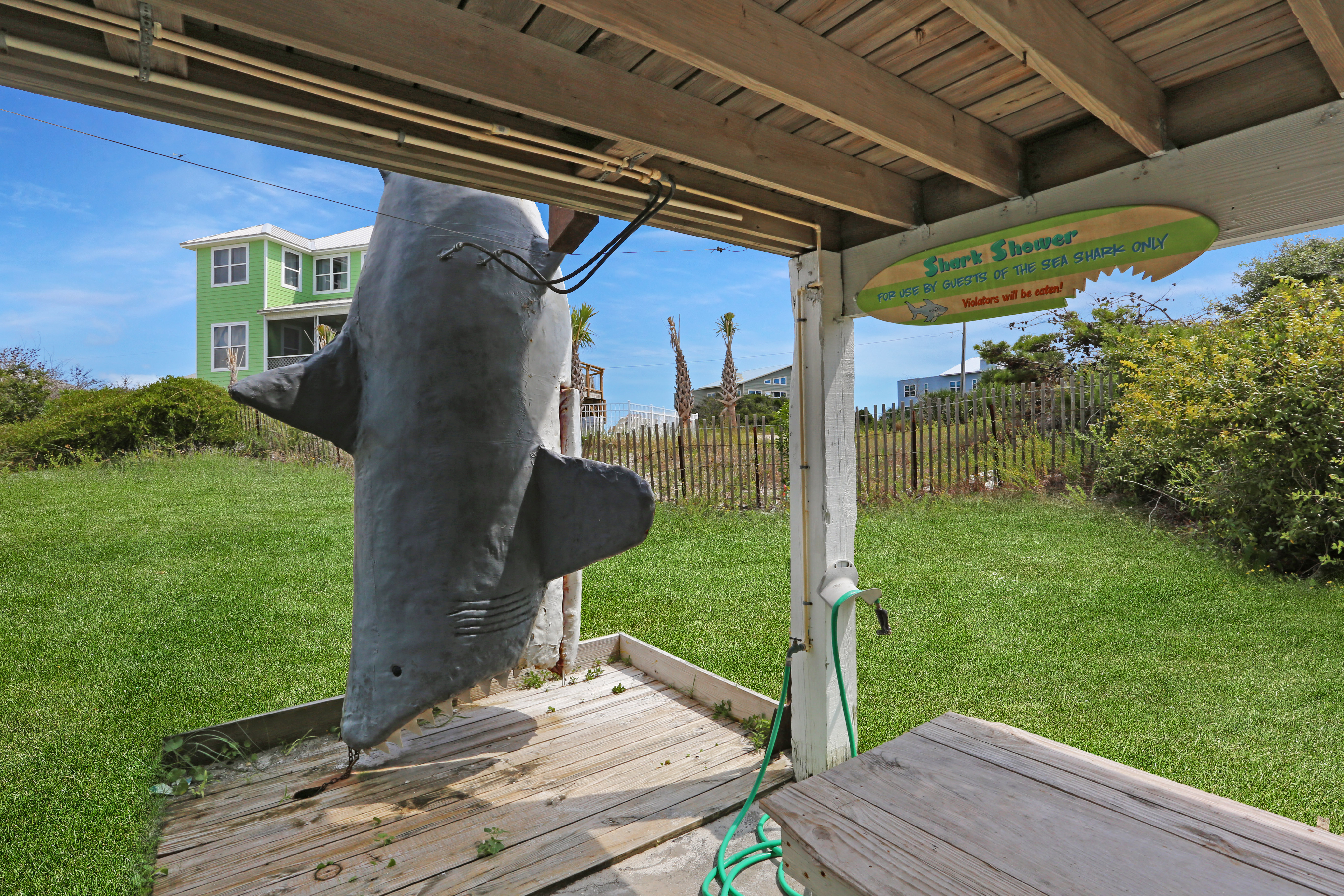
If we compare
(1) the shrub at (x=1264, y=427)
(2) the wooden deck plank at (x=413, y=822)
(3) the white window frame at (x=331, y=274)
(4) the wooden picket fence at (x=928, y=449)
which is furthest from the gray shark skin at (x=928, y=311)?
(3) the white window frame at (x=331, y=274)

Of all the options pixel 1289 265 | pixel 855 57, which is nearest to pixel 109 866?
pixel 855 57

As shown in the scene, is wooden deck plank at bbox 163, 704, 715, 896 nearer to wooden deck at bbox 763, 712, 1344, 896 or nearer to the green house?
wooden deck at bbox 763, 712, 1344, 896

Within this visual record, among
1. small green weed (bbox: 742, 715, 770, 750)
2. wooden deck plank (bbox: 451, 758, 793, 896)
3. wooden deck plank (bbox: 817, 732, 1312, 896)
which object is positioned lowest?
wooden deck plank (bbox: 451, 758, 793, 896)

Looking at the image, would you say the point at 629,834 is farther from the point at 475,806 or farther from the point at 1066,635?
the point at 1066,635

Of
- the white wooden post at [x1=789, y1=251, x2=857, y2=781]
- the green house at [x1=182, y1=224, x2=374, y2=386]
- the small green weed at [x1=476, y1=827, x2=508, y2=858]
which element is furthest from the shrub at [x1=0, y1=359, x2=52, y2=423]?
the white wooden post at [x1=789, y1=251, x2=857, y2=781]

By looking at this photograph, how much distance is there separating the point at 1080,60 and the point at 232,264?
24942 millimetres

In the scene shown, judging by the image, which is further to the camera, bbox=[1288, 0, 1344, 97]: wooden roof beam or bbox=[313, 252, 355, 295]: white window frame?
bbox=[313, 252, 355, 295]: white window frame

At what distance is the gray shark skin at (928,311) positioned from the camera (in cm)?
288

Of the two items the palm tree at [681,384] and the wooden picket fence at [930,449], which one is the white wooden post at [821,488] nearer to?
the wooden picket fence at [930,449]

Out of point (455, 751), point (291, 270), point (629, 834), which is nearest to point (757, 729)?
point (629, 834)

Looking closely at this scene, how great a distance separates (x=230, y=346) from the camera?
21406mm

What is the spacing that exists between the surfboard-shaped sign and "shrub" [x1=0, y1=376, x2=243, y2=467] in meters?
14.2

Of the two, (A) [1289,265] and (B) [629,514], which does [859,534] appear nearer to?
(B) [629,514]

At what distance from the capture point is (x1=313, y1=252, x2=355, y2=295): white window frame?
22.0 meters
